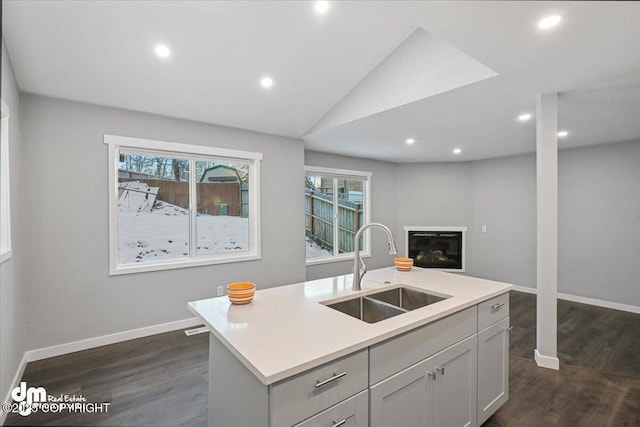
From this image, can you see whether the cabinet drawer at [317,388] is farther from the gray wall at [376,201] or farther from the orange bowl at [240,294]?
the gray wall at [376,201]

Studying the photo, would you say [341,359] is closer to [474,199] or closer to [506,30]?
[506,30]

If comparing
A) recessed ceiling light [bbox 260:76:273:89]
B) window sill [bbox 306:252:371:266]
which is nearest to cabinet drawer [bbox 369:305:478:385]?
recessed ceiling light [bbox 260:76:273:89]

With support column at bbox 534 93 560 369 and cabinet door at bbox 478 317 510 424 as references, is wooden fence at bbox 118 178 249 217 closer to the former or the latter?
cabinet door at bbox 478 317 510 424

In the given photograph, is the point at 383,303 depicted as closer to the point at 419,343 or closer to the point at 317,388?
the point at 419,343

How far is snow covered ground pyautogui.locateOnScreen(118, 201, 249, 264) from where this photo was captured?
127 inches

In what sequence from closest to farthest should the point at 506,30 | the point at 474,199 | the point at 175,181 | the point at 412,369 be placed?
the point at 412,369 < the point at 506,30 < the point at 175,181 < the point at 474,199

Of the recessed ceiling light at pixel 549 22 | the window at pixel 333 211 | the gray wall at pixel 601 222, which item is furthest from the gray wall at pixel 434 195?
the recessed ceiling light at pixel 549 22

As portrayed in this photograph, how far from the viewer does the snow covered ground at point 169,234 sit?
3234 mm

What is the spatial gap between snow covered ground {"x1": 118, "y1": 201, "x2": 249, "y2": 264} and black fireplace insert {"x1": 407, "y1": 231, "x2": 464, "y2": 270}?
3.52 m

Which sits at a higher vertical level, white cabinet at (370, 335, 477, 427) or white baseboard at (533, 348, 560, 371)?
white cabinet at (370, 335, 477, 427)

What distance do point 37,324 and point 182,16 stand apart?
2.86 meters

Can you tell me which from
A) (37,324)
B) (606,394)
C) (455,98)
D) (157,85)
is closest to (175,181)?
(157,85)

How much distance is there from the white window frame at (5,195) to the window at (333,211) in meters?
3.41

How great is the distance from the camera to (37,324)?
8.86ft
